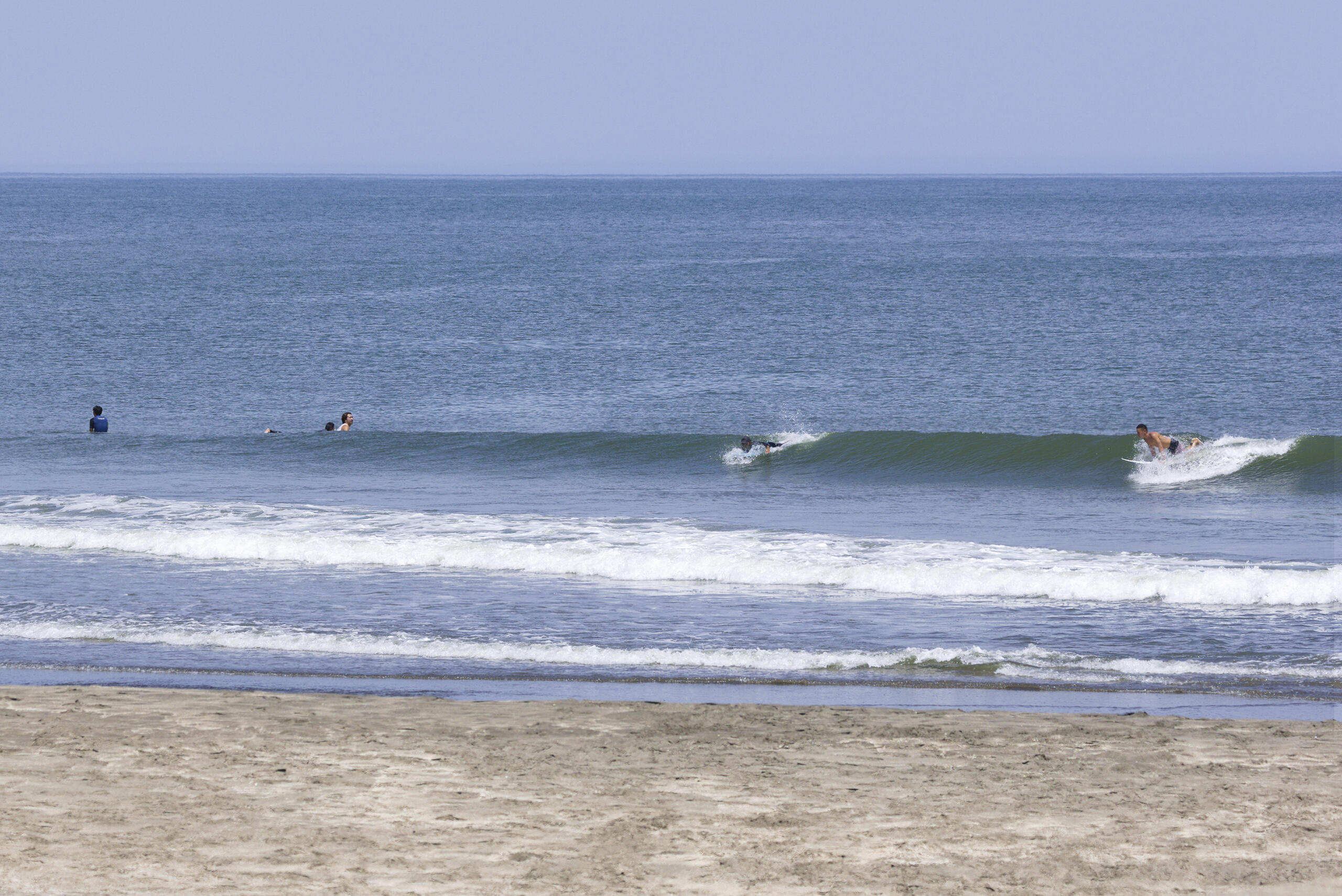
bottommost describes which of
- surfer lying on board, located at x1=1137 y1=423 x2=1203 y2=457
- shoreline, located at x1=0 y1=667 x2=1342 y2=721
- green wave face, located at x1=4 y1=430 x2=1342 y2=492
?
green wave face, located at x1=4 y1=430 x2=1342 y2=492

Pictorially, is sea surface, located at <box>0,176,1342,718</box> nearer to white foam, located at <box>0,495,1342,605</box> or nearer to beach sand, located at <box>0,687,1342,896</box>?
white foam, located at <box>0,495,1342,605</box>

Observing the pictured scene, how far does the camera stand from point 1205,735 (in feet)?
33.9

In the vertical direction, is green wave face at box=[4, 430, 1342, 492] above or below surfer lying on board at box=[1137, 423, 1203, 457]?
below

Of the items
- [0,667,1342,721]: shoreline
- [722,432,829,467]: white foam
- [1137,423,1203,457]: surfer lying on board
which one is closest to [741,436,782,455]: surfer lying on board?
[722,432,829,467]: white foam

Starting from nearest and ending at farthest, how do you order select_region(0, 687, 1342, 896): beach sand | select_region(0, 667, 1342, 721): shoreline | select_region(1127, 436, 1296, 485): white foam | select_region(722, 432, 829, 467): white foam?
select_region(0, 687, 1342, 896): beach sand → select_region(0, 667, 1342, 721): shoreline → select_region(1127, 436, 1296, 485): white foam → select_region(722, 432, 829, 467): white foam

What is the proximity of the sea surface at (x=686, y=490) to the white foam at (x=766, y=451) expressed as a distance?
0.19 meters

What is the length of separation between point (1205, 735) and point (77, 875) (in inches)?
311

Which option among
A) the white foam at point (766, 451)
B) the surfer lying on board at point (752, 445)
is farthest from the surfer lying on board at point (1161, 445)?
the surfer lying on board at point (752, 445)

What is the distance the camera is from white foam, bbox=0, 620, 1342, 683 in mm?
12914

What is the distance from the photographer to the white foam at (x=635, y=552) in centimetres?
1628

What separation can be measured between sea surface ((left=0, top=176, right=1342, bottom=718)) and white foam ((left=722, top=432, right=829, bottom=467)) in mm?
194

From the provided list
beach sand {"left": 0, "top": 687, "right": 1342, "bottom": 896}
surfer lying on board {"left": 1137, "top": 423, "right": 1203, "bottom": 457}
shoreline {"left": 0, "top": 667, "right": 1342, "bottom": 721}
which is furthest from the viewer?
surfer lying on board {"left": 1137, "top": 423, "right": 1203, "bottom": 457}

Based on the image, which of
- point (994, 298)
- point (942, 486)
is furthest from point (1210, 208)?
point (942, 486)

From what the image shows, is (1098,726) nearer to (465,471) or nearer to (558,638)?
(558,638)
